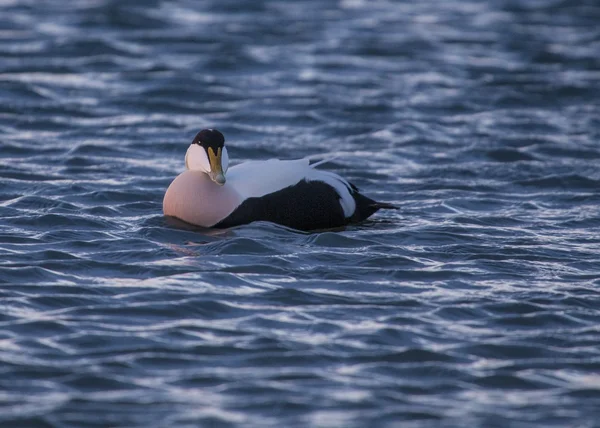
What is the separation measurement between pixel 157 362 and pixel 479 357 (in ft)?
4.55

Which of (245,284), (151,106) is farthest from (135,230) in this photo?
(151,106)

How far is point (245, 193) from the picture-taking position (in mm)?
7379

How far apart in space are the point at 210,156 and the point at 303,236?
0.72m

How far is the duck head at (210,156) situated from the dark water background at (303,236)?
389 millimetres

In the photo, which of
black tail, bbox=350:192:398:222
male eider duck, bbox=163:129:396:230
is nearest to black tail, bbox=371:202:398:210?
black tail, bbox=350:192:398:222

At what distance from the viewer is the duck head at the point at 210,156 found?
735 centimetres

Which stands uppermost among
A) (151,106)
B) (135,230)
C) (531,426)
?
(151,106)

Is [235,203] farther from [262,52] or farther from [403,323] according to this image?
[262,52]

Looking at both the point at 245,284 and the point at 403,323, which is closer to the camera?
the point at 403,323

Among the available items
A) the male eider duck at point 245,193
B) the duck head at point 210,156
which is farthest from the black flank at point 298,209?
the duck head at point 210,156

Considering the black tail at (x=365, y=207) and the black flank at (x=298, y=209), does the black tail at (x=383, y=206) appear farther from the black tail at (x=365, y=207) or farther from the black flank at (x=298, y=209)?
the black flank at (x=298, y=209)

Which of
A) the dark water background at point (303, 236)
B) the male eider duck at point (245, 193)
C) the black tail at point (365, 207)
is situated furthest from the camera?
the black tail at point (365, 207)

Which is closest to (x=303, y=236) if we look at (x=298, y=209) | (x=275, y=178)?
(x=298, y=209)

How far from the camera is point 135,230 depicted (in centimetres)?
745
